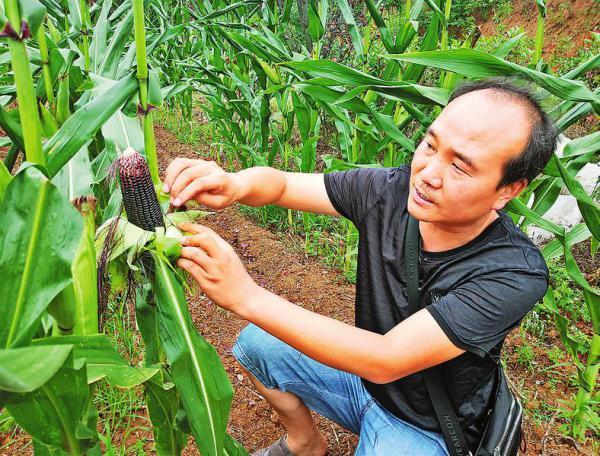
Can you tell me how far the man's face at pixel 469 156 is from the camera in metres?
1.23

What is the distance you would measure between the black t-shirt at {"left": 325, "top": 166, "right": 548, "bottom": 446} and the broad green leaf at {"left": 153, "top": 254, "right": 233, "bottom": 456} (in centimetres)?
58

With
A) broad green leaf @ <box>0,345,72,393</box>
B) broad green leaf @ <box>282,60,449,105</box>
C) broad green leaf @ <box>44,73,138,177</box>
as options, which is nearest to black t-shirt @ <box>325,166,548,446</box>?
broad green leaf @ <box>282,60,449,105</box>

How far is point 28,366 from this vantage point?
0.60 meters

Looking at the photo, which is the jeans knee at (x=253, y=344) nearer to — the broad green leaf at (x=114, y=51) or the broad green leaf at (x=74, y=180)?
the broad green leaf at (x=74, y=180)

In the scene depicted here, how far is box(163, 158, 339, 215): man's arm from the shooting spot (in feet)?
4.17

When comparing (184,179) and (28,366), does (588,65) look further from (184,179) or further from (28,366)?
(28,366)

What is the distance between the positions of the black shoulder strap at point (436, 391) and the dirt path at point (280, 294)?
2.49ft

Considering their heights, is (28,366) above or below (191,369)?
above

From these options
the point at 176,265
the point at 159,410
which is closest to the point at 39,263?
the point at 176,265

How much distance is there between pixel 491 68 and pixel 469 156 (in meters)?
0.42

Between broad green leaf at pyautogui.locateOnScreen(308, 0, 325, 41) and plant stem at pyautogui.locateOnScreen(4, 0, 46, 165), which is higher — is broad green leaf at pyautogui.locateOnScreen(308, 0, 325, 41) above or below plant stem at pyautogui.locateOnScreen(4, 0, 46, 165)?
below

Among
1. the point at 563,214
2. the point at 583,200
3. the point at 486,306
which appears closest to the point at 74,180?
the point at 486,306

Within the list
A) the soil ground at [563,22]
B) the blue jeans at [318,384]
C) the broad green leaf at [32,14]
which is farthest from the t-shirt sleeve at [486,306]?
the soil ground at [563,22]

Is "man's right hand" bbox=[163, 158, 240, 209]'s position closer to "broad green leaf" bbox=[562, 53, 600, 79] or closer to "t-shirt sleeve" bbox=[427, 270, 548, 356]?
"t-shirt sleeve" bbox=[427, 270, 548, 356]
